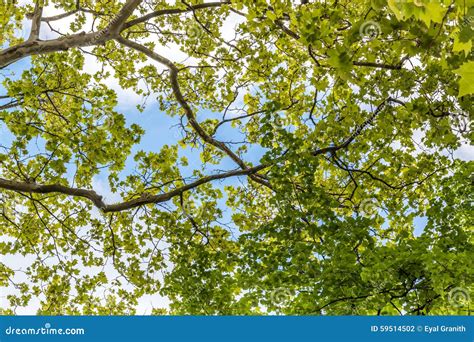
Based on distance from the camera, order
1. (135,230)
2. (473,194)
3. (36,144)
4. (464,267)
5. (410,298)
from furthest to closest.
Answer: (135,230) < (36,144) < (473,194) < (410,298) < (464,267)

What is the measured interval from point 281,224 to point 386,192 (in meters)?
4.38

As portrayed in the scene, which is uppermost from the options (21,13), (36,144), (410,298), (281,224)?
(21,13)

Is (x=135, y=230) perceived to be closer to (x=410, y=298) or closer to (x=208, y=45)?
(x=208, y=45)

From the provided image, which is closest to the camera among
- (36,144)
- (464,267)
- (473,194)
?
(464,267)

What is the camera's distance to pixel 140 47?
10625mm

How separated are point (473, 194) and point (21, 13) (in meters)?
11.4

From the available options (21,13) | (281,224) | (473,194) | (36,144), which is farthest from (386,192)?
(21,13)

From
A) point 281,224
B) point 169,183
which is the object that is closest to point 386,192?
point 281,224

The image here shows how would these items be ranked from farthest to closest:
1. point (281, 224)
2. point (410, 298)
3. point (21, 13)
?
point (21, 13) → point (281, 224) → point (410, 298)

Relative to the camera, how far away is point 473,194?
361 inches

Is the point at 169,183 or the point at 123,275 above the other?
the point at 169,183

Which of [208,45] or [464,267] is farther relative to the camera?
[208,45]

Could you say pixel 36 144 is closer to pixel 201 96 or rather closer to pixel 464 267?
pixel 201 96

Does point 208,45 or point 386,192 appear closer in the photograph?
point 386,192
